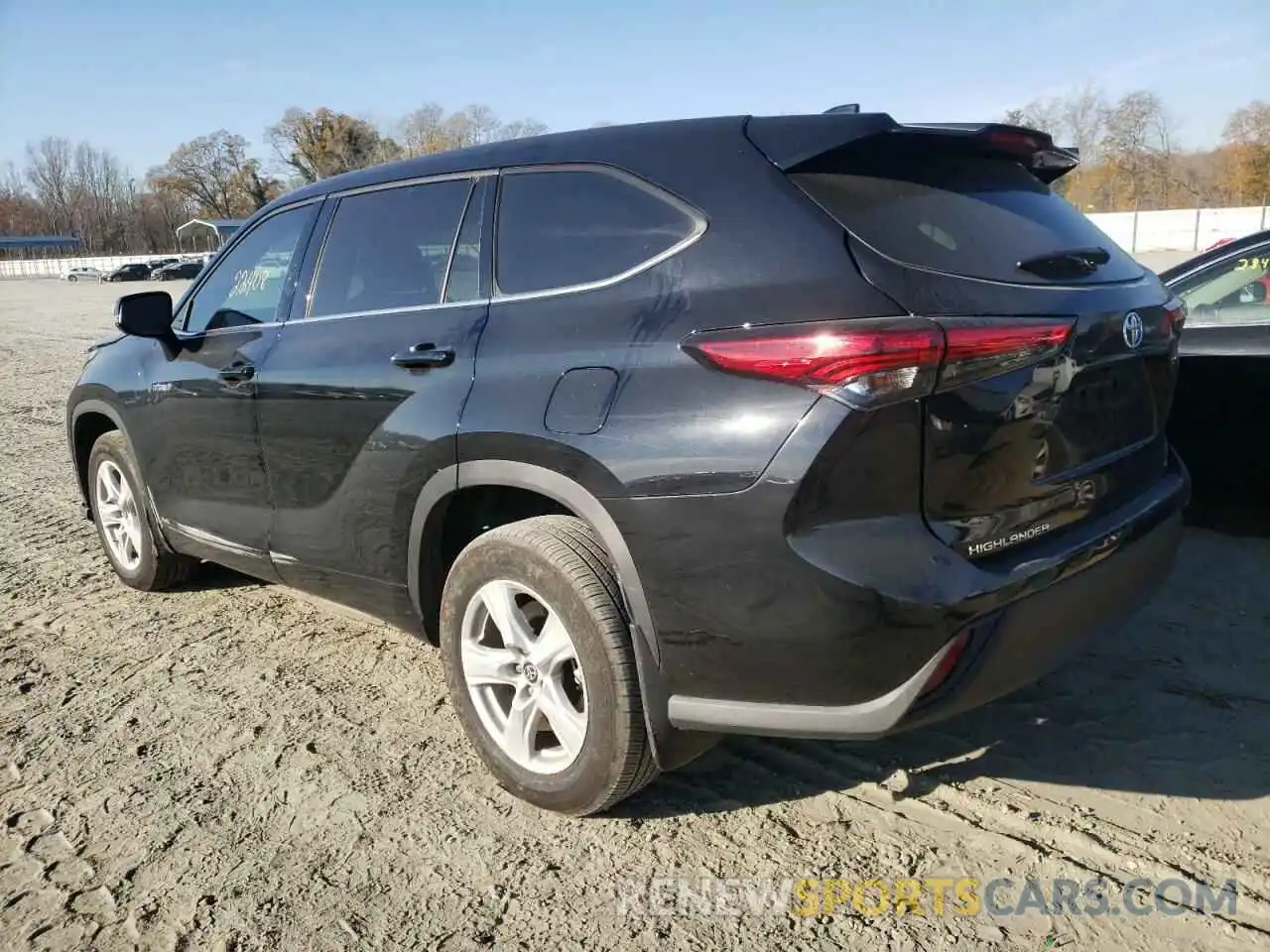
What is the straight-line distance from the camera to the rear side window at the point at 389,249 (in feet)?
10.2

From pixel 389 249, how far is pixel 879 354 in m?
1.89

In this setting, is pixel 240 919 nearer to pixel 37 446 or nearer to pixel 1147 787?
pixel 1147 787

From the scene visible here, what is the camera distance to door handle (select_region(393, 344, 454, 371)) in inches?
112

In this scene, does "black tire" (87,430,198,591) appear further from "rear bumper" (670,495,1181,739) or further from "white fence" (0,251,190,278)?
"white fence" (0,251,190,278)

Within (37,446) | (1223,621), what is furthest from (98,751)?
(37,446)

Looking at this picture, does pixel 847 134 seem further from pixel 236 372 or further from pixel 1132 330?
pixel 236 372

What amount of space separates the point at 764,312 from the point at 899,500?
513 mm

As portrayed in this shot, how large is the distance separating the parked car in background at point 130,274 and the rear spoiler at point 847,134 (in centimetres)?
6833

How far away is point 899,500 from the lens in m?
2.14

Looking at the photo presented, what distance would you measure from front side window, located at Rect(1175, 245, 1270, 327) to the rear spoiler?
249 cm

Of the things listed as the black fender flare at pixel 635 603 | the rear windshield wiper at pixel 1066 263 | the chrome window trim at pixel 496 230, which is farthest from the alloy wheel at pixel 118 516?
the rear windshield wiper at pixel 1066 263

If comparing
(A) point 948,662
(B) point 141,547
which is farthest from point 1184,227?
(A) point 948,662

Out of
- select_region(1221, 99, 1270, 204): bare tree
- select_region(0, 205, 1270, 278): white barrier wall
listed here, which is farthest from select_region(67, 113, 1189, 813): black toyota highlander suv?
select_region(1221, 99, 1270, 204): bare tree

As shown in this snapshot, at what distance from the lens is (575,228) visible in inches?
107
